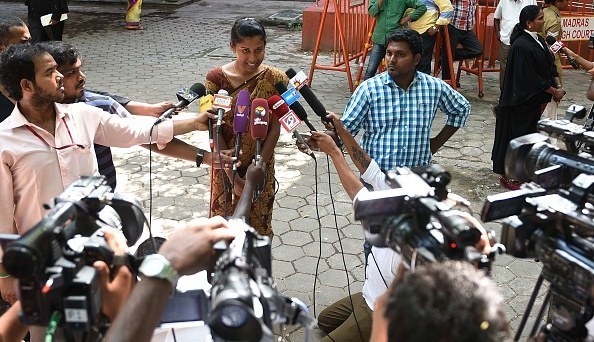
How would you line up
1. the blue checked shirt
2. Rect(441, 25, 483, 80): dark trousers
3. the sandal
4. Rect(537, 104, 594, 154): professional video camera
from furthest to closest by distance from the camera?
Rect(441, 25, 483, 80): dark trousers → the sandal → the blue checked shirt → Rect(537, 104, 594, 154): professional video camera

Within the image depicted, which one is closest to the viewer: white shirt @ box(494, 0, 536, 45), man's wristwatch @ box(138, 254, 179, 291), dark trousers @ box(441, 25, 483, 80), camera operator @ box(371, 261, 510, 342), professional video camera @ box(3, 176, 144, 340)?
camera operator @ box(371, 261, 510, 342)

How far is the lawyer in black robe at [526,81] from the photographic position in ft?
16.9

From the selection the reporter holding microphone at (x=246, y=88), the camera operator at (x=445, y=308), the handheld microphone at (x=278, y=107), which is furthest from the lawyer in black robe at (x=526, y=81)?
the camera operator at (x=445, y=308)

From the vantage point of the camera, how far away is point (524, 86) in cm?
516

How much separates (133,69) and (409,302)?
9.04 m

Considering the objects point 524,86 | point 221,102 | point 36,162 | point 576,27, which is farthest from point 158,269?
point 576,27

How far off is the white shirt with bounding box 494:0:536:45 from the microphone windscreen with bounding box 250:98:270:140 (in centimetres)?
543

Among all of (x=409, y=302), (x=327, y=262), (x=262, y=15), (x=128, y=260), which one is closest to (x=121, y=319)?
(x=128, y=260)

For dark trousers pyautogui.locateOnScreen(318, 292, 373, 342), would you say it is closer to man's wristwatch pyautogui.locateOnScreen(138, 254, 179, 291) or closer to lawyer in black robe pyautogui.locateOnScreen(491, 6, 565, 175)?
man's wristwatch pyautogui.locateOnScreen(138, 254, 179, 291)

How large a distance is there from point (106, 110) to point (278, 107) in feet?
2.87

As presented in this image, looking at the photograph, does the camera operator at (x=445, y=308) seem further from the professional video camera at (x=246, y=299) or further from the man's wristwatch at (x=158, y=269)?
the man's wristwatch at (x=158, y=269)

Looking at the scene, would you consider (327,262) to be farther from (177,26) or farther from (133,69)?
(177,26)

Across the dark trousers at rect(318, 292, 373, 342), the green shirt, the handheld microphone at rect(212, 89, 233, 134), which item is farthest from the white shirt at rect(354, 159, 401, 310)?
the green shirt

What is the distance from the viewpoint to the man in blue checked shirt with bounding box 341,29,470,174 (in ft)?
10.8
